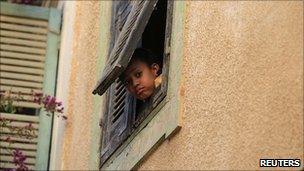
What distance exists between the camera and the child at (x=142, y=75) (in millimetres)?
5664

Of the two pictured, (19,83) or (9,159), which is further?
(19,83)

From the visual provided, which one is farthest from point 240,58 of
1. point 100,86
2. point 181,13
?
point 100,86

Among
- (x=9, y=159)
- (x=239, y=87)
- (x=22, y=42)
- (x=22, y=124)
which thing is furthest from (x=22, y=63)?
(x=239, y=87)

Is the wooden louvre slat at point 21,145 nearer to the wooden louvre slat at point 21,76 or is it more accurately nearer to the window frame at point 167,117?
the wooden louvre slat at point 21,76

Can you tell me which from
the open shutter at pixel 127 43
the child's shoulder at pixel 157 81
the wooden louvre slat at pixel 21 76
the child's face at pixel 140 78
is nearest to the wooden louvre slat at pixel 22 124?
the wooden louvre slat at pixel 21 76

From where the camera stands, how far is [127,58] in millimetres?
5562

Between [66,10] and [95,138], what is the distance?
1816 millimetres

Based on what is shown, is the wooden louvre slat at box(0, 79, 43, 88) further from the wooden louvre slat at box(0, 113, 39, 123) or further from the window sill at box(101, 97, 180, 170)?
the window sill at box(101, 97, 180, 170)

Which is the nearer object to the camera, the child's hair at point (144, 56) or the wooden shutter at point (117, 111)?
the child's hair at point (144, 56)

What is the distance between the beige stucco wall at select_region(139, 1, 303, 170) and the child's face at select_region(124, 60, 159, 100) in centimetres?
40

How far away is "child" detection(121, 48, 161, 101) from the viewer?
5.66 metres

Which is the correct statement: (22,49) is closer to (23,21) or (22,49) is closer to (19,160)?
(23,21)

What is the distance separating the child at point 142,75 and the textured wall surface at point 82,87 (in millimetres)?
1197

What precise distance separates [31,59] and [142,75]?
8.85 feet
